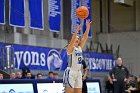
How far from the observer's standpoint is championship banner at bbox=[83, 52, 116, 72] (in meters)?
21.8

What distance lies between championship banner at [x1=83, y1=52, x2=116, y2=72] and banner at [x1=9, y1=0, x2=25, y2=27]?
5.80 metres

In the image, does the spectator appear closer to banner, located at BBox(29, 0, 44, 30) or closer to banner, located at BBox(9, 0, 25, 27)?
banner, located at BBox(29, 0, 44, 30)

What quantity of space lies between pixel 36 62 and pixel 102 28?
1057 cm

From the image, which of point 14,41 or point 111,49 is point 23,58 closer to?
point 14,41

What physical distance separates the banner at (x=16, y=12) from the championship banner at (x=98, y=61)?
5803 mm

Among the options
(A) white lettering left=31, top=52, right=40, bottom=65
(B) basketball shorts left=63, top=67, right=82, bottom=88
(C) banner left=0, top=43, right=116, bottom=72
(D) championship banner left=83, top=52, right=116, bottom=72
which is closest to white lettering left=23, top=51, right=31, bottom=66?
(C) banner left=0, top=43, right=116, bottom=72

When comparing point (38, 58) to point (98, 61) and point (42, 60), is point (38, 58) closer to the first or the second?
point (42, 60)

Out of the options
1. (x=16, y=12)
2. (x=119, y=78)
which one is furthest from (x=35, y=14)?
(x=119, y=78)

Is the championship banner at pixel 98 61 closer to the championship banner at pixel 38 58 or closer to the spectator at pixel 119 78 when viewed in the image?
the championship banner at pixel 38 58

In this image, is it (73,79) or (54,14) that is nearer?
(73,79)

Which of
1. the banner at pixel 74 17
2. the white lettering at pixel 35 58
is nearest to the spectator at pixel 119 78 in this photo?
the white lettering at pixel 35 58

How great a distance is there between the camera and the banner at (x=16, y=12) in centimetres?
1612

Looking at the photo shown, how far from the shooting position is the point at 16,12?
1611 cm

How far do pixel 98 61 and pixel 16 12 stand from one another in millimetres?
7774
